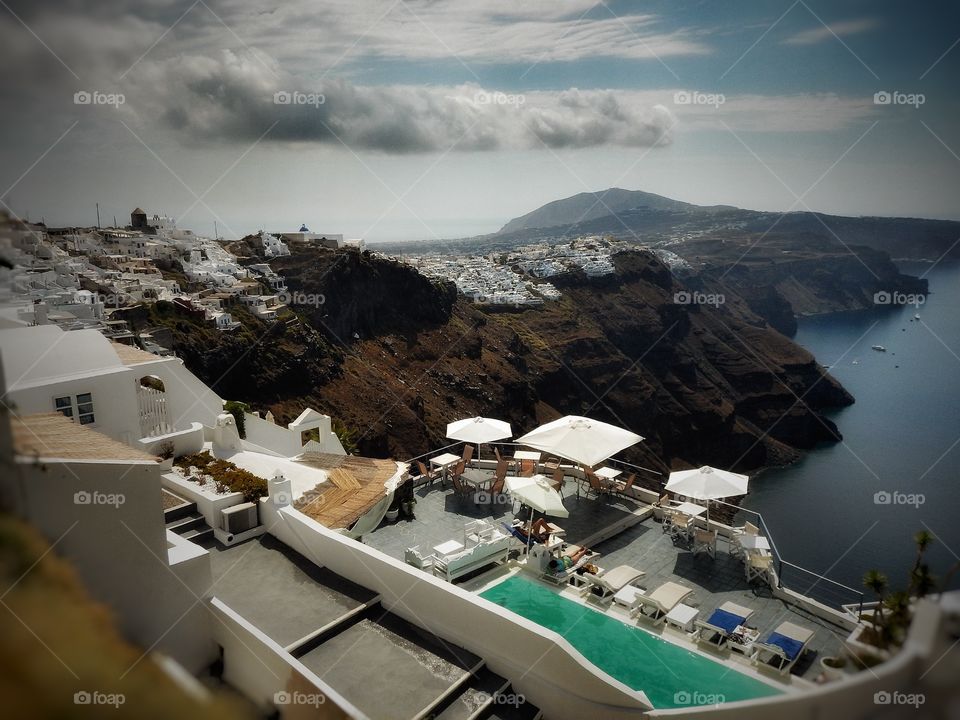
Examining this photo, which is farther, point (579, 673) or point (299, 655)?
point (299, 655)

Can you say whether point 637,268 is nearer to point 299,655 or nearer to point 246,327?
→ point 246,327

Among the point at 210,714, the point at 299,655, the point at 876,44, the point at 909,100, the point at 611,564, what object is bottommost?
the point at 611,564

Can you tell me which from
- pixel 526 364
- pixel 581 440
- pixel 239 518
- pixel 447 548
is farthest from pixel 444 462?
pixel 526 364

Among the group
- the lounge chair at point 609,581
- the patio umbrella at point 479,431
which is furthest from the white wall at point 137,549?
the patio umbrella at point 479,431

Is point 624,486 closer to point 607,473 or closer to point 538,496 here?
point 607,473

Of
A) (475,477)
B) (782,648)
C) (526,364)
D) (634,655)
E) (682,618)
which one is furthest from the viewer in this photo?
(526,364)

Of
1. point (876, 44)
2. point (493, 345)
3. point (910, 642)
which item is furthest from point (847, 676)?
point (493, 345)

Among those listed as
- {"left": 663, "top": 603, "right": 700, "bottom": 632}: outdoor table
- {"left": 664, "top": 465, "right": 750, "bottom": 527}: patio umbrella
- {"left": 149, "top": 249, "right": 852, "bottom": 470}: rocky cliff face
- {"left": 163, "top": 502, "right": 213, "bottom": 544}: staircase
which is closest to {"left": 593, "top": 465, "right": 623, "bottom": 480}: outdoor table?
{"left": 664, "top": 465, "right": 750, "bottom": 527}: patio umbrella
